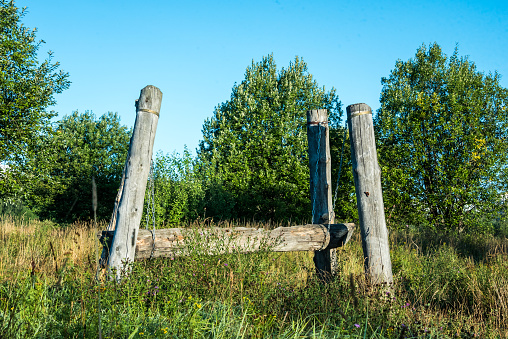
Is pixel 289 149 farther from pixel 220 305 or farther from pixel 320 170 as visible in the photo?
pixel 220 305

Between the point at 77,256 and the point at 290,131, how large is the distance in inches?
427

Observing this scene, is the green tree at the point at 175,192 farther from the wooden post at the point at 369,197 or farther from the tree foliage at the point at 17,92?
the wooden post at the point at 369,197

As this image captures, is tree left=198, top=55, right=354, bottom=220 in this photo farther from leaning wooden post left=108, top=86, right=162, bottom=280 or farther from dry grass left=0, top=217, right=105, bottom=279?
leaning wooden post left=108, top=86, right=162, bottom=280

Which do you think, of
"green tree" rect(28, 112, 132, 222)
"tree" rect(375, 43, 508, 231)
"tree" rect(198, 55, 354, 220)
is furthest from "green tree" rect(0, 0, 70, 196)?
"tree" rect(375, 43, 508, 231)

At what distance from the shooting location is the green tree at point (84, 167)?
17.6 m

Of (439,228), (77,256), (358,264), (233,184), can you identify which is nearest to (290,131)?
(233,184)

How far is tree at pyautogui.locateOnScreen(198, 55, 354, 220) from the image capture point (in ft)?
48.8

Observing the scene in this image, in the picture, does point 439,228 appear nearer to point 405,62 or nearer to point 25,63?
point 405,62

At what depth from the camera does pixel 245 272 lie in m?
4.51

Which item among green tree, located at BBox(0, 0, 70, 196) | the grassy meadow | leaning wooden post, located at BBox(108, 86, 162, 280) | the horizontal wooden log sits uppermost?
green tree, located at BBox(0, 0, 70, 196)

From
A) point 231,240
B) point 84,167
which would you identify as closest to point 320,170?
point 231,240

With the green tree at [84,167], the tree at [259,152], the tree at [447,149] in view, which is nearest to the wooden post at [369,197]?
the tree at [447,149]

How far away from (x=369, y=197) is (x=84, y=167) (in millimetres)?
16395

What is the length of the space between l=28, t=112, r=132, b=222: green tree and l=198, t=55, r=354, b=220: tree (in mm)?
4860
